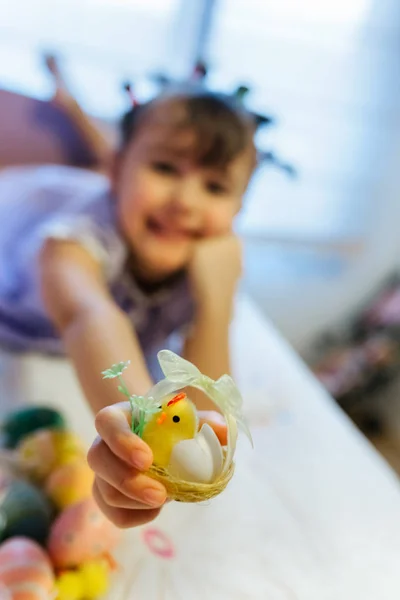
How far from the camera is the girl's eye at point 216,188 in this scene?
2.08 feet

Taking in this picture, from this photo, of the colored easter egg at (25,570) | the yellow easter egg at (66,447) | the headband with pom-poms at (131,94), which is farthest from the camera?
the headband with pom-poms at (131,94)

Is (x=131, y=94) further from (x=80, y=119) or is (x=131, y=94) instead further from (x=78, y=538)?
(x=78, y=538)

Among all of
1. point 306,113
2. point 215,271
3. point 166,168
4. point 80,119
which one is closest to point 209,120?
point 166,168

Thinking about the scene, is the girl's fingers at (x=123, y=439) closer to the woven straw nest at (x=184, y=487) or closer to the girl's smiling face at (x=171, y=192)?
the woven straw nest at (x=184, y=487)

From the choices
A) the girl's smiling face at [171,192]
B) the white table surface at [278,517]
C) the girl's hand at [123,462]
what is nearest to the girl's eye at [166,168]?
the girl's smiling face at [171,192]

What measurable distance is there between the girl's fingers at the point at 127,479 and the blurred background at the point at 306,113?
0.63 m

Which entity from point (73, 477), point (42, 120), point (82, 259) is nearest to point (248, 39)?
point (42, 120)

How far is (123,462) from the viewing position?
1.06 feet

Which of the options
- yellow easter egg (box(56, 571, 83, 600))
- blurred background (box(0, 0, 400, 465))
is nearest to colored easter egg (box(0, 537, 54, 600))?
yellow easter egg (box(56, 571, 83, 600))

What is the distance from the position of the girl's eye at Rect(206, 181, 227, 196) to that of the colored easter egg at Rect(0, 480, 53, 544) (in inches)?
12.1

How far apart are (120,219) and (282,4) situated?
681 mm

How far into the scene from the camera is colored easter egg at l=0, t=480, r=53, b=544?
505 millimetres

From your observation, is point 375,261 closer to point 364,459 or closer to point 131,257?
point 364,459

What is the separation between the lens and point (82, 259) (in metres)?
0.63
